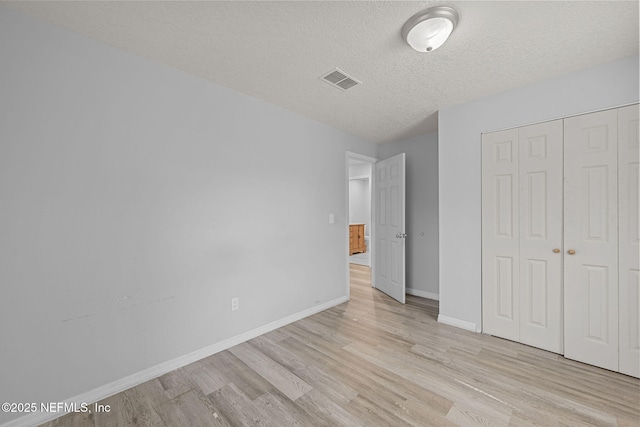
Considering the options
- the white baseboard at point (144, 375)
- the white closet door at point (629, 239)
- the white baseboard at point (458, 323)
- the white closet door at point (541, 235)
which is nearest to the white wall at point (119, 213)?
the white baseboard at point (144, 375)

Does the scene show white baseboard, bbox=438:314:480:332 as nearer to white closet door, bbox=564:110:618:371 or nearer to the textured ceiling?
white closet door, bbox=564:110:618:371

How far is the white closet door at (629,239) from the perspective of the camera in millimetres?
1964

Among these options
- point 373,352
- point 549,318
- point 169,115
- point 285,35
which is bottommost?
point 373,352

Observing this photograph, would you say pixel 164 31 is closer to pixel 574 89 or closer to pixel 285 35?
pixel 285 35

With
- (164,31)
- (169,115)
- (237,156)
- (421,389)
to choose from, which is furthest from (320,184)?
(421,389)

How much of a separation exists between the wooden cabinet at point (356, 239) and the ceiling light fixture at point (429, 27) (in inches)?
243

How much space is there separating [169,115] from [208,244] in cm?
114

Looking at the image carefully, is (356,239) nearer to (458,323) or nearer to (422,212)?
(422,212)

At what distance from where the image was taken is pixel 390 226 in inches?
158

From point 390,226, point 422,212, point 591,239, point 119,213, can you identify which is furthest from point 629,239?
point 119,213

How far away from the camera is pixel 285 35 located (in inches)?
69.7

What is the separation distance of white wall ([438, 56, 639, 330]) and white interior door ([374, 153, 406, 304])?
0.74m

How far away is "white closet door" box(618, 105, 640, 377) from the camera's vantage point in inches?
77.3

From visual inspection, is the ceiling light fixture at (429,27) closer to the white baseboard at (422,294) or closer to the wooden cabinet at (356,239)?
the white baseboard at (422,294)
